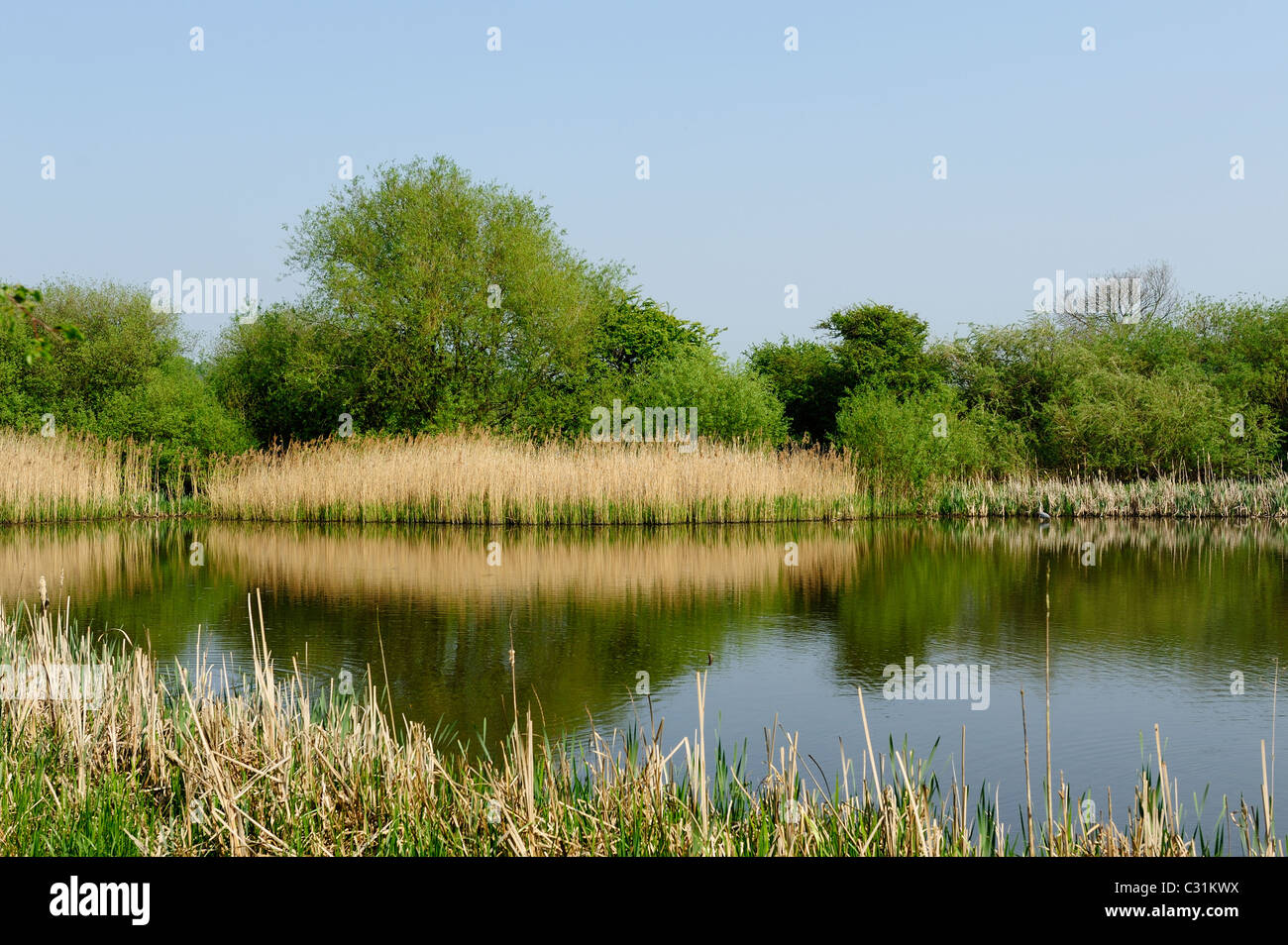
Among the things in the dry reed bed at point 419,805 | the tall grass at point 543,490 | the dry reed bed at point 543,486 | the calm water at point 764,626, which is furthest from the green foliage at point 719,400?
the dry reed bed at point 419,805

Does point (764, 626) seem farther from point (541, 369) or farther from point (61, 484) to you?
point (541, 369)

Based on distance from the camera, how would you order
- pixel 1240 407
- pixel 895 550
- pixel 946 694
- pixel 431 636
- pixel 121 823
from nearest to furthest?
pixel 121 823, pixel 946 694, pixel 431 636, pixel 895 550, pixel 1240 407

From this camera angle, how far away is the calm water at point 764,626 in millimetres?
7062

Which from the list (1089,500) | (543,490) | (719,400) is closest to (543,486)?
(543,490)

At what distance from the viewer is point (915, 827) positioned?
3854mm

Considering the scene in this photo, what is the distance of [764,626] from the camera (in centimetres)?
1095

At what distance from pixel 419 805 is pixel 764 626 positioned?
6693 millimetres

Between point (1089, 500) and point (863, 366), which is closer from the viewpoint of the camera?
point (1089, 500)

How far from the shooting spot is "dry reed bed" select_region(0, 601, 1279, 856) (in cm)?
409

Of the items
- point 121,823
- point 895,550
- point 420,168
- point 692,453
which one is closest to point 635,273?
point 420,168

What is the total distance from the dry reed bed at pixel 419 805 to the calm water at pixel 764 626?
2.77 feet
